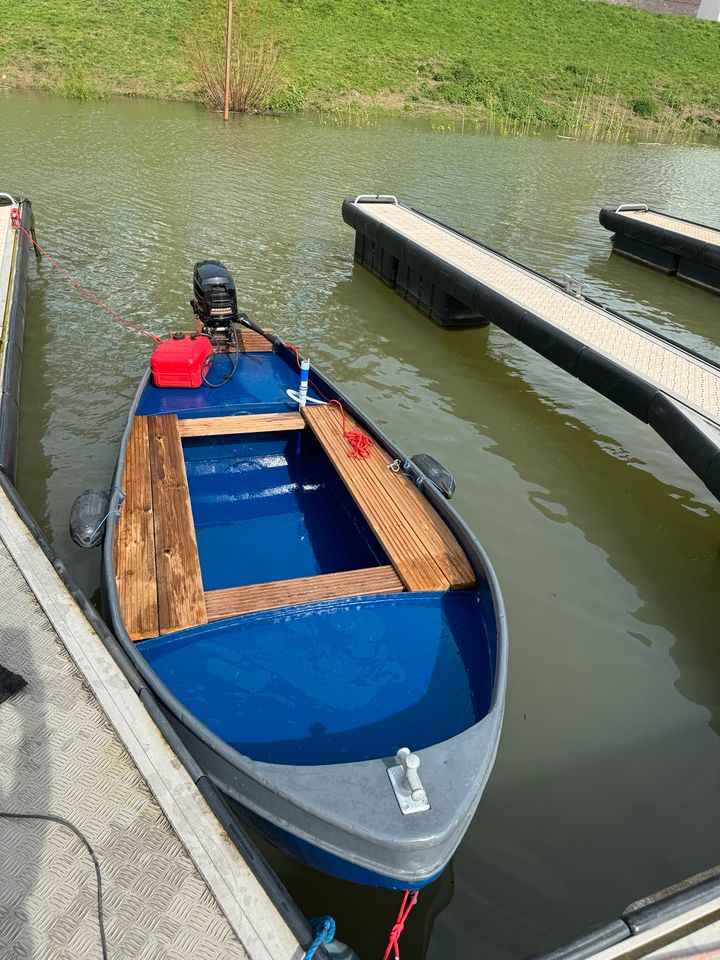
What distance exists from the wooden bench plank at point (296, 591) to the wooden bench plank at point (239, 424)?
2.40m

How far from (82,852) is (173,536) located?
2505 mm

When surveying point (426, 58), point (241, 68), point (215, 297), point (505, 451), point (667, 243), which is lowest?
point (505, 451)

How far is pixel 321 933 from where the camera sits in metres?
2.95

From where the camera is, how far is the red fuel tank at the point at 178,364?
7.46 metres

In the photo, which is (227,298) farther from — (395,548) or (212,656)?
(212,656)

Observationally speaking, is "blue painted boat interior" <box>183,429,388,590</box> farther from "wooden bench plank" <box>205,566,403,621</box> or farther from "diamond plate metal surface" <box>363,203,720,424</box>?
"diamond plate metal surface" <box>363,203,720,424</box>

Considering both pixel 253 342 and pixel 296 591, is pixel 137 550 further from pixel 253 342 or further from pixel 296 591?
pixel 253 342

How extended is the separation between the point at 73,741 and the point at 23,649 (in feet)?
2.74

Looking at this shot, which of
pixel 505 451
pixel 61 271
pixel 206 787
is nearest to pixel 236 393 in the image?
pixel 505 451

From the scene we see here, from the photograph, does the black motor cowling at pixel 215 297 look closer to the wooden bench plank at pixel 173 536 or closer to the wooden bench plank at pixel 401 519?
the wooden bench plank at pixel 173 536

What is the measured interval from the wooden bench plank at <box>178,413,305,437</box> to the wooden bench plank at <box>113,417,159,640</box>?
522 millimetres

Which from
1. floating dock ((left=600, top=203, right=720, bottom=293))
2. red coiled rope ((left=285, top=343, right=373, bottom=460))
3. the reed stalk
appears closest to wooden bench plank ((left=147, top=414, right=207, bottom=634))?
red coiled rope ((left=285, top=343, right=373, bottom=460))

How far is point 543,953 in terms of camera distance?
297 centimetres

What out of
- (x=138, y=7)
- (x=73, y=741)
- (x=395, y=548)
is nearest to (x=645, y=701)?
(x=395, y=548)
